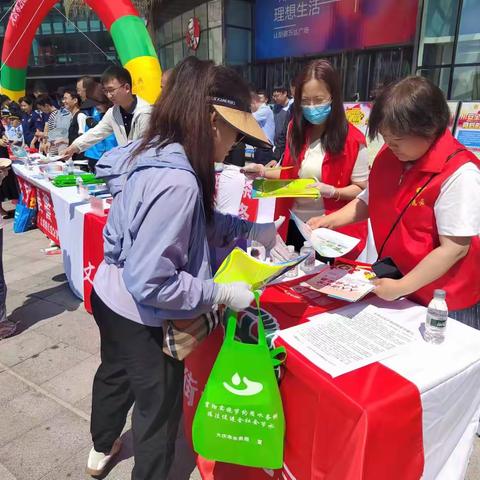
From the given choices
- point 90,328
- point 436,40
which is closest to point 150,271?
point 90,328

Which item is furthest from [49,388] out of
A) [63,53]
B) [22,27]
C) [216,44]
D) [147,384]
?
[63,53]

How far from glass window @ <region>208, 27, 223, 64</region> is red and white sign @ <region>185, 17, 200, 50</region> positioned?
65 centimetres

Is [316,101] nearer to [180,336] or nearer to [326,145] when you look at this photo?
[326,145]

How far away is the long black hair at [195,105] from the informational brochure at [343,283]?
633 millimetres

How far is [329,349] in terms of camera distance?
4.06 feet

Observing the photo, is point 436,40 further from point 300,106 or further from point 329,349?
point 329,349

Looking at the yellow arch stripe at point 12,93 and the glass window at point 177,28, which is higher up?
the glass window at point 177,28

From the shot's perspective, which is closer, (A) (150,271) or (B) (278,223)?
(A) (150,271)

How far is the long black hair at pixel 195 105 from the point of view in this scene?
46.0 inches

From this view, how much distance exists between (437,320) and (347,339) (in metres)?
0.27

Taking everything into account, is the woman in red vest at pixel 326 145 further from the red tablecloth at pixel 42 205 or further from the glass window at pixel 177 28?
the glass window at pixel 177 28

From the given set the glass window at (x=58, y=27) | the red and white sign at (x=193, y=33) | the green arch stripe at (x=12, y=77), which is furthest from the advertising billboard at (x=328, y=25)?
the glass window at (x=58, y=27)

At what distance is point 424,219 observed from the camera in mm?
1361

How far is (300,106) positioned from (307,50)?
32.7 feet
